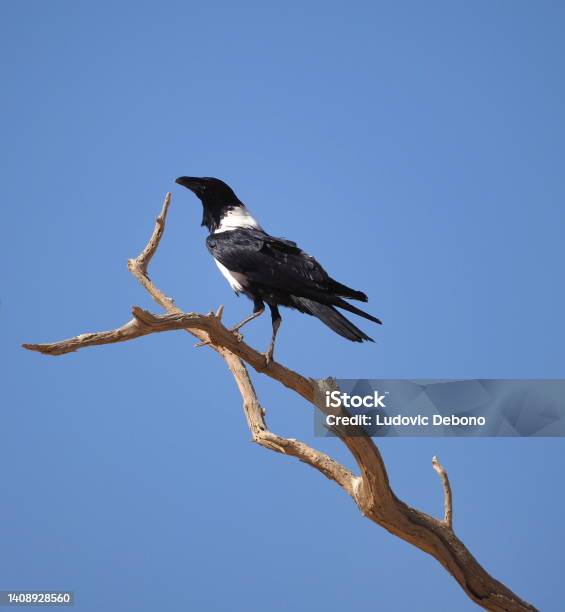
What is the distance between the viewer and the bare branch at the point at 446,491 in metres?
5.05

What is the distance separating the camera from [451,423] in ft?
16.9

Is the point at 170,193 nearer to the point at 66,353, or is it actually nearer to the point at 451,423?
the point at 66,353

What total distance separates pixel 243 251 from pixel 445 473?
1899mm

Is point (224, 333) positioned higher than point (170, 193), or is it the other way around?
point (170, 193)

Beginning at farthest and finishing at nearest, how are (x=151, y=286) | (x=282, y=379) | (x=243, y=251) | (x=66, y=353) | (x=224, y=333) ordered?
(x=151, y=286) < (x=243, y=251) < (x=282, y=379) < (x=224, y=333) < (x=66, y=353)

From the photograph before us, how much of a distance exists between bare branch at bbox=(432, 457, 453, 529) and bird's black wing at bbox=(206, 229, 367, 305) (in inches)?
43.9

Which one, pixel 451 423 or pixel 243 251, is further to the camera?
pixel 243 251

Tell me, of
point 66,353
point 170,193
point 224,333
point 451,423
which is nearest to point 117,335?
point 66,353

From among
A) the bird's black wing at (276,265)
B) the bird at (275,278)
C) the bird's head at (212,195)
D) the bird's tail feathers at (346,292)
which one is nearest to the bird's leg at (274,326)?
Result: the bird at (275,278)

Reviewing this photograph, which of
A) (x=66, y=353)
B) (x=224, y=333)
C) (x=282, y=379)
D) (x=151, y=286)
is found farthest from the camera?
(x=151, y=286)

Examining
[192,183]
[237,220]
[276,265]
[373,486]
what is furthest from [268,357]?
[192,183]

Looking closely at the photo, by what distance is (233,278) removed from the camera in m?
5.55
